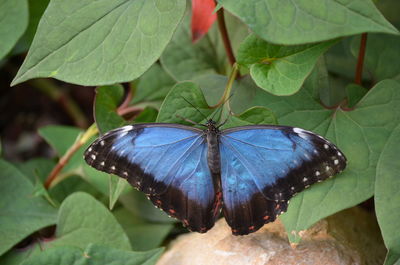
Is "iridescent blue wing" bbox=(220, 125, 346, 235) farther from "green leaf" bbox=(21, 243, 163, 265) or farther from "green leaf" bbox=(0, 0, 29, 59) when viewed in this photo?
"green leaf" bbox=(0, 0, 29, 59)

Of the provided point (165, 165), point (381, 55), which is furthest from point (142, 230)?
point (381, 55)

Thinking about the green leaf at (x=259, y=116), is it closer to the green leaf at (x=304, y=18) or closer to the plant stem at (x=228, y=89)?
the plant stem at (x=228, y=89)

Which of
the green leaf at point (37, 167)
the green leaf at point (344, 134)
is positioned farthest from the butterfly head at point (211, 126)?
the green leaf at point (37, 167)

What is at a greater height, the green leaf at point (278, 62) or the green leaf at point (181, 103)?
the green leaf at point (278, 62)

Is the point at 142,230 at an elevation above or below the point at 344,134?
below

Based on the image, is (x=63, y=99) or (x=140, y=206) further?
(x=63, y=99)

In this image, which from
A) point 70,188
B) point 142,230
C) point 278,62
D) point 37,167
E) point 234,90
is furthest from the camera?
point 37,167

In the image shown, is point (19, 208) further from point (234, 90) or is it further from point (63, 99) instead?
point (63, 99)

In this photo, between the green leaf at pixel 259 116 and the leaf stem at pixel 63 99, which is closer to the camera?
the green leaf at pixel 259 116
